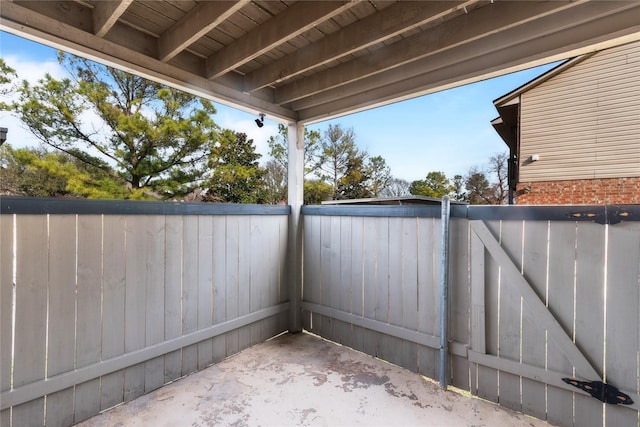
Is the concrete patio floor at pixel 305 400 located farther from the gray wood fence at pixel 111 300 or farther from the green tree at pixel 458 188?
the green tree at pixel 458 188

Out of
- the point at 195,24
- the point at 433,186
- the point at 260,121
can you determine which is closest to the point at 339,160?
the point at 260,121

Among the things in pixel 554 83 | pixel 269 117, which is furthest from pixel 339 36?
pixel 554 83

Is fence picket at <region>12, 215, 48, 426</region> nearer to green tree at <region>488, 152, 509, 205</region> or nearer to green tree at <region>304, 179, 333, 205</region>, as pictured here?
green tree at <region>304, 179, 333, 205</region>

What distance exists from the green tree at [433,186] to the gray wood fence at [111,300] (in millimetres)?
1577

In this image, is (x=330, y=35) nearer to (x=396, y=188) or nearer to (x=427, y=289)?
(x=396, y=188)

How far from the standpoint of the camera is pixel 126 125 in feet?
10.8

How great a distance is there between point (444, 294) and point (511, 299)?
0.41 metres

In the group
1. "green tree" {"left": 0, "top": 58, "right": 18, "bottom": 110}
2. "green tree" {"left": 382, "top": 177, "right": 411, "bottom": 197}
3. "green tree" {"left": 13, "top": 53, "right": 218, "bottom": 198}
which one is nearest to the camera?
"green tree" {"left": 0, "top": 58, "right": 18, "bottom": 110}

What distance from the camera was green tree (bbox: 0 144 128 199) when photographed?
82.1 inches

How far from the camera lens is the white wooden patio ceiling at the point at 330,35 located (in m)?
1.44

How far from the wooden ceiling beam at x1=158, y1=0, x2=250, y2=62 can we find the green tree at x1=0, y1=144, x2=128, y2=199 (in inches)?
57.0

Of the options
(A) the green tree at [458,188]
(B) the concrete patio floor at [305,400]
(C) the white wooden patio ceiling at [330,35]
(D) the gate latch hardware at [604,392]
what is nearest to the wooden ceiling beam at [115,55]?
(C) the white wooden patio ceiling at [330,35]

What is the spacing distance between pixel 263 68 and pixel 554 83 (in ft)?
7.41

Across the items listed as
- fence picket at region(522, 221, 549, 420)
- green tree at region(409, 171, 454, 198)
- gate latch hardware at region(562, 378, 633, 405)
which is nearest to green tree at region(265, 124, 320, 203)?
green tree at region(409, 171, 454, 198)
